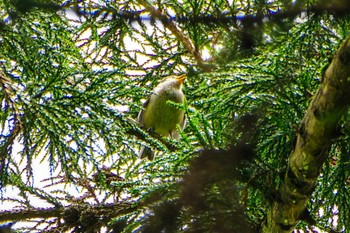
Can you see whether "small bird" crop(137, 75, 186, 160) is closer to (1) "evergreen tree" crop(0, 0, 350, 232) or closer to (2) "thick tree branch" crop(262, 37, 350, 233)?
(1) "evergreen tree" crop(0, 0, 350, 232)

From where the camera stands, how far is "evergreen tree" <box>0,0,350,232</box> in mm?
1700

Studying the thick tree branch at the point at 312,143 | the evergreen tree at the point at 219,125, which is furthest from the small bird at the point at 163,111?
the thick tree branch at the point at 312,143

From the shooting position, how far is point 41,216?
12.5ft

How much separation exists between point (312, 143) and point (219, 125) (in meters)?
0.64

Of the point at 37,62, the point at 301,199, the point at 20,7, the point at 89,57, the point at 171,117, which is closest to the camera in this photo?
the point at 20,7

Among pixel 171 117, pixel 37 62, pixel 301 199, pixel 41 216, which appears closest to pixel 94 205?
pixel 41 216

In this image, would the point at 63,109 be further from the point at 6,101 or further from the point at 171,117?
the point at 171,117

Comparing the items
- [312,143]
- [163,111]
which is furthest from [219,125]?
[163,111]

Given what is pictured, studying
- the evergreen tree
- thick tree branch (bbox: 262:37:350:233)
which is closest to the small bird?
the evergreen tree

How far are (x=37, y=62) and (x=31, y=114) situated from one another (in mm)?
671

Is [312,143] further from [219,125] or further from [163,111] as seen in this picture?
[163,111]

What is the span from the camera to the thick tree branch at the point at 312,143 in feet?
5.99

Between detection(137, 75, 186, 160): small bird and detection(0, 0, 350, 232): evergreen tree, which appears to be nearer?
detection(0, 0, 350, 232): evergreen tree

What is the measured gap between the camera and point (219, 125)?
2654 mm
